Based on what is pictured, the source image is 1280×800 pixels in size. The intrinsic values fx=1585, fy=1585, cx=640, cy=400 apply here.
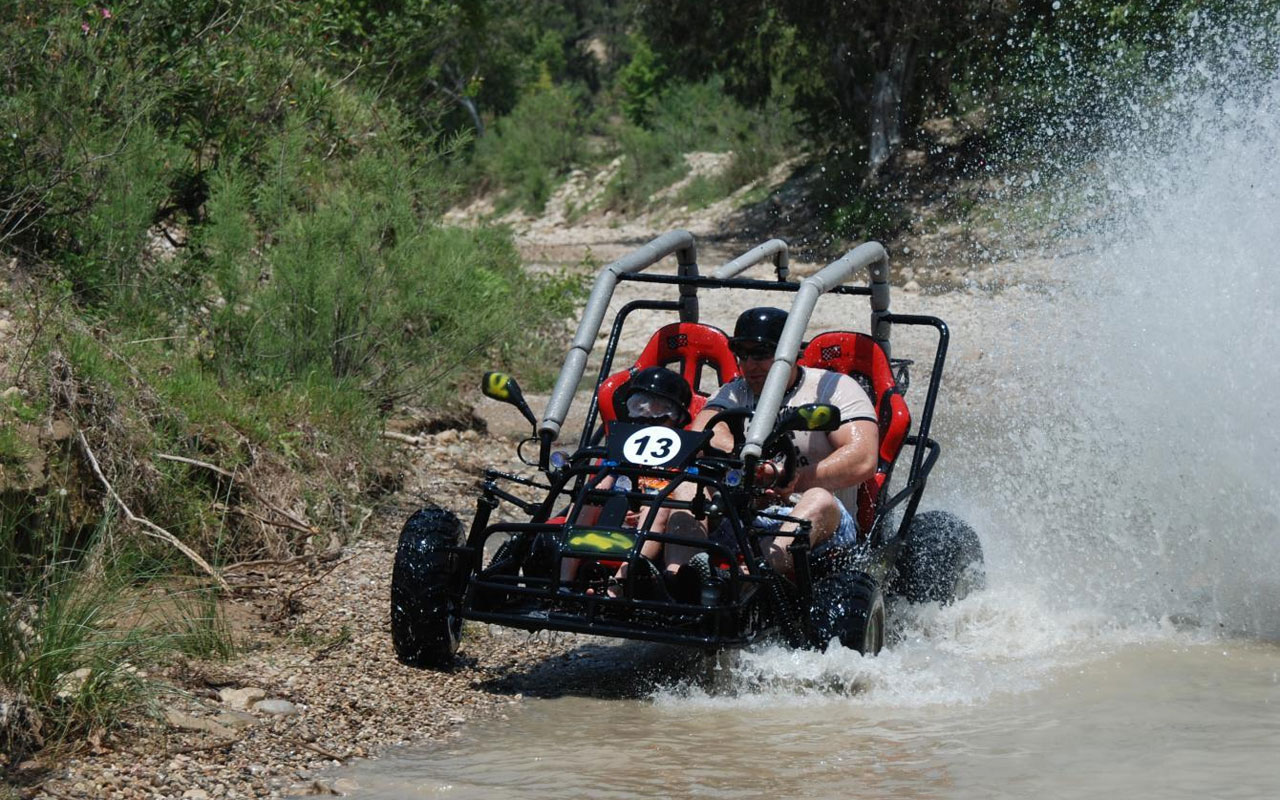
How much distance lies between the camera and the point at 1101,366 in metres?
10.1

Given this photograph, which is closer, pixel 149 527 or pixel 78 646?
pixel 78 646

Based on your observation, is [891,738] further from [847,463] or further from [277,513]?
[277,513]

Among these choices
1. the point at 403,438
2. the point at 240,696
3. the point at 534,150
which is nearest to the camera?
the point at 240,696

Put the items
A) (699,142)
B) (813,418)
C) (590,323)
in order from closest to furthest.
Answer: (813,418) < (590,323) < (699,142)

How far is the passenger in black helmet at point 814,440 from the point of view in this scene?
6.78m

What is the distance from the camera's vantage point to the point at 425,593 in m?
6.48

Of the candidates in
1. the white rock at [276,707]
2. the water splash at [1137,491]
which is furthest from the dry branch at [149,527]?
the water splash at [1137,491]

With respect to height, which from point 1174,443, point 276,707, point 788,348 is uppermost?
point 788,348

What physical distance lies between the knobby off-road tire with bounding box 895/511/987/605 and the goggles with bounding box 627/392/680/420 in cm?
160

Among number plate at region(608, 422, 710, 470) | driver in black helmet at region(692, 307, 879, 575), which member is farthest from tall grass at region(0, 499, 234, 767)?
driver in black helmet at region(692, 307, 879, 575)

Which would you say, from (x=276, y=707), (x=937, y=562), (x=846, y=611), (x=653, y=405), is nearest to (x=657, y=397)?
(x=653, y=405)

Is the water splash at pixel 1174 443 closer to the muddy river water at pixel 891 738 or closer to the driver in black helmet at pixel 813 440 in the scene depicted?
the muddy river water at pixel 891 738

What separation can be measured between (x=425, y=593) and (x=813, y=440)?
1.92m

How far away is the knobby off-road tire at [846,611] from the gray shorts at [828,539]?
340 millimetres
